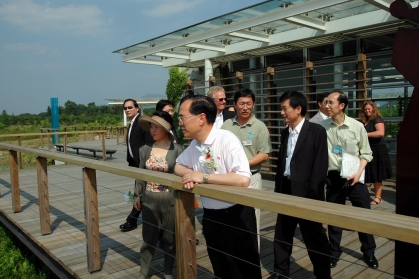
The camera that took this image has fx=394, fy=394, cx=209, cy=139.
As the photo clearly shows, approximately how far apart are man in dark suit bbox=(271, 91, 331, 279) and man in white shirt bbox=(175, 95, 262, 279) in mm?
700

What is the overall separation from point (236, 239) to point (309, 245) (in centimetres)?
88

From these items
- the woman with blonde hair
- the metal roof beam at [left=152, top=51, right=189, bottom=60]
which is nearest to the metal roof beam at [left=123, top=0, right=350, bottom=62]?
the metal roof beam at [left=152, top=51, right=189, bottom=60]

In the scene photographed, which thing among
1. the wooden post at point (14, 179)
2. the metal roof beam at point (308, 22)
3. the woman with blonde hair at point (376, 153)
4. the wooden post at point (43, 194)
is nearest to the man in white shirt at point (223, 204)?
the wooden post at point (43, 194)

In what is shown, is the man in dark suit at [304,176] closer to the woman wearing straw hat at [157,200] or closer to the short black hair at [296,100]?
the short black hair at [296,100]

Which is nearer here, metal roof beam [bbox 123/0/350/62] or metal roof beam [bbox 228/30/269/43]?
metal roof beam [bbox 123/0/350/62]

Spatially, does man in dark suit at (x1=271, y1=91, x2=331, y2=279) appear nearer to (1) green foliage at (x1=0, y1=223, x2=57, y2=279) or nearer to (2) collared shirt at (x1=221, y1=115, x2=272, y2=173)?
(2) collared shirt at (x1=221, y1=115, x2=272, y2=173)

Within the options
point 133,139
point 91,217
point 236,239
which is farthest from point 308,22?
point 236,239

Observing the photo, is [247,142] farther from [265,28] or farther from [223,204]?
[265,28]

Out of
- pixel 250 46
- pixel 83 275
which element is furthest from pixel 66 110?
pixel 83 275

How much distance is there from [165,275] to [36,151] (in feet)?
7.51

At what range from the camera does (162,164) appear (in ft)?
10.9

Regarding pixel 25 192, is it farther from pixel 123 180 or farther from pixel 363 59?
pixel 363 59

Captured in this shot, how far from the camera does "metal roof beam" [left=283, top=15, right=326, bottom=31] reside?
783cm

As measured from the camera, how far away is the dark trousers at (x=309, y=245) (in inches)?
115
